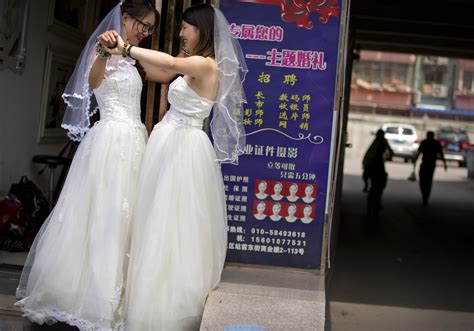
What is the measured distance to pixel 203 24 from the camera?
165 inches

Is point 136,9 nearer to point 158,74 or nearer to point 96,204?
point 158,74

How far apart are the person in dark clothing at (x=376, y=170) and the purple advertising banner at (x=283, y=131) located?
728 centimetres

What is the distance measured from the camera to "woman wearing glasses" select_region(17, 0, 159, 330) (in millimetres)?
4211

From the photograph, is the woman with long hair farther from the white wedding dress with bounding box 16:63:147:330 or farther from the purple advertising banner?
the purple advertising banner

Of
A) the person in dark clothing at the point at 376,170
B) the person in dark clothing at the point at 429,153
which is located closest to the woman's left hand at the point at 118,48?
the person in dark clothing at the point at 376,170

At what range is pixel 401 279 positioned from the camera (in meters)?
7.21

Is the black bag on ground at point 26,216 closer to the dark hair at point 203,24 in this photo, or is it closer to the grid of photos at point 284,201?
the grid of photos at point 284,201

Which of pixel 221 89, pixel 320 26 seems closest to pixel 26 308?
pixel 221 89

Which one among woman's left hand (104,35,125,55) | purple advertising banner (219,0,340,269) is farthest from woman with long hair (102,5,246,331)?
purple advertising banner (219,0,340,269)

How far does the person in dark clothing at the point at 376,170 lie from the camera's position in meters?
12.1

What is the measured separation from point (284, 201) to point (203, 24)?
160 cm

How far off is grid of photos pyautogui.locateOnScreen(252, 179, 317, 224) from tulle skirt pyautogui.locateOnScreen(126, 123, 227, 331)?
842mm

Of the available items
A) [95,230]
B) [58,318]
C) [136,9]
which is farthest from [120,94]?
[58,318]

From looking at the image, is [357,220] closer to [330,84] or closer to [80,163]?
[330,84]
